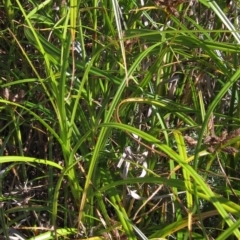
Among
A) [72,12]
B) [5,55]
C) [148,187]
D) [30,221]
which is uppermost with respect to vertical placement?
[72,12]

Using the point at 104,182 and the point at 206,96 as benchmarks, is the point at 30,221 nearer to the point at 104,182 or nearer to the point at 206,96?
the point at 104,182

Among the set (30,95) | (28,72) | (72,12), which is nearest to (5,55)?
(28,72)

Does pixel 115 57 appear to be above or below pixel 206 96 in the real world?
above

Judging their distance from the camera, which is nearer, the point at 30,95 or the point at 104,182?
the point at 104,182

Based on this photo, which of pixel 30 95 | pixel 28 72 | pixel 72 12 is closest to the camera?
pixel 72 12

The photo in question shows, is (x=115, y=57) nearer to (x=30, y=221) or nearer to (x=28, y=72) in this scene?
(x=28, y=72)

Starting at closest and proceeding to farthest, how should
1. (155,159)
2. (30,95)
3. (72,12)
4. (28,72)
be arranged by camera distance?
(72,12) → (155,159) → (30,95) → (28,72)

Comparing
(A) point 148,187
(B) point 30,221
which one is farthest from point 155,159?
(B) point 30,221
